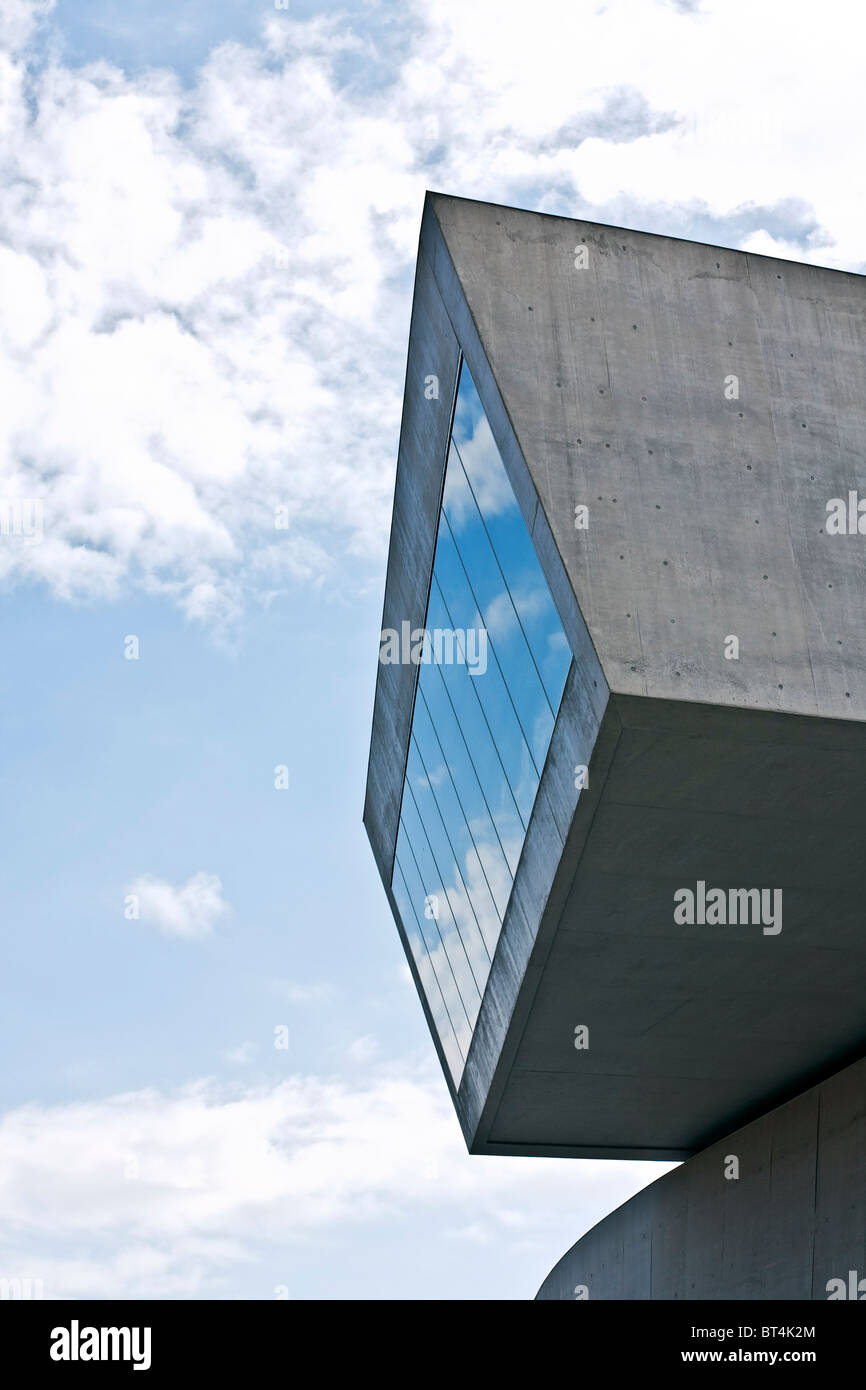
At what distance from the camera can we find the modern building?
11.1 meters

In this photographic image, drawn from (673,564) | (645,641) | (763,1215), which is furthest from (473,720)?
(763,1215)

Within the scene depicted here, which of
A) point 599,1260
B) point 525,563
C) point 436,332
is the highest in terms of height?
point 436,332

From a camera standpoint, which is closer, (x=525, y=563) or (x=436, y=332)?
(x=525, y=563)

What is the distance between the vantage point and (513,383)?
1174cm

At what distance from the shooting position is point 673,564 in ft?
36.7

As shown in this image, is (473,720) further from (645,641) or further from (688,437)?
(645,641)

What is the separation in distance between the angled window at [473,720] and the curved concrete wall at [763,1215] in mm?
4673

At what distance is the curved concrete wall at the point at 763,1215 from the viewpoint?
56.3 feet

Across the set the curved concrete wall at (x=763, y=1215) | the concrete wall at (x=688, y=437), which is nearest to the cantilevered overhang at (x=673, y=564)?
the concrete wall at (x=688, y=437)

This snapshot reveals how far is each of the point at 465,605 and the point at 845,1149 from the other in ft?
29.0

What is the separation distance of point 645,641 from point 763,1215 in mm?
11869

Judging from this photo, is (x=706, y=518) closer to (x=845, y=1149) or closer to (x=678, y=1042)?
(x=678, y=1042)
